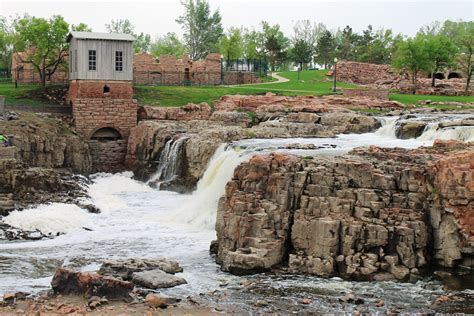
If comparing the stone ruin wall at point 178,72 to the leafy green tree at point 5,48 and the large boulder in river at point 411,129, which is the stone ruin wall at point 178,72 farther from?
the large boulder in river at point 411,129

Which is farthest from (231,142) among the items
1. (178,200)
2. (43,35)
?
(43,35)

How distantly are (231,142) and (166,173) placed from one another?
428 centimetres

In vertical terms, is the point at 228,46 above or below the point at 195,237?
above

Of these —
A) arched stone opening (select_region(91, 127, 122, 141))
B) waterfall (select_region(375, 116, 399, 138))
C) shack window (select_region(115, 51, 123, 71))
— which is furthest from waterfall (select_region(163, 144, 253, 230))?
shack window (select_region(115, 51, 123, 71))

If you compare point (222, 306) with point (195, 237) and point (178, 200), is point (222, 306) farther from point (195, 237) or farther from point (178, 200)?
point (178, 200)

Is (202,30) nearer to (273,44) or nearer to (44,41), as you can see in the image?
(273,44)

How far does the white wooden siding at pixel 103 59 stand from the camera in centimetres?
3659

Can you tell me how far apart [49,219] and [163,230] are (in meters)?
3.97

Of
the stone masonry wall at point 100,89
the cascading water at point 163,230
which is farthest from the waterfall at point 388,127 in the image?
the stone masonry wall at point 100,89

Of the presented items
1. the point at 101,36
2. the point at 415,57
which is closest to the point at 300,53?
the point at 415,57

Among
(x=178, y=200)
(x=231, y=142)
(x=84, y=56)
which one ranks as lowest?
(x=178, y=200)

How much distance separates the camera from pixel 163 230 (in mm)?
21656

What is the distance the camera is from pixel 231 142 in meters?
28.5

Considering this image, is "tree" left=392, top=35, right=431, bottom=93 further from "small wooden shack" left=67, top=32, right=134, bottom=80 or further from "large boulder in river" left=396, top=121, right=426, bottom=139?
"large boulder in river" left=396, top=121, right=426, bottom=139
